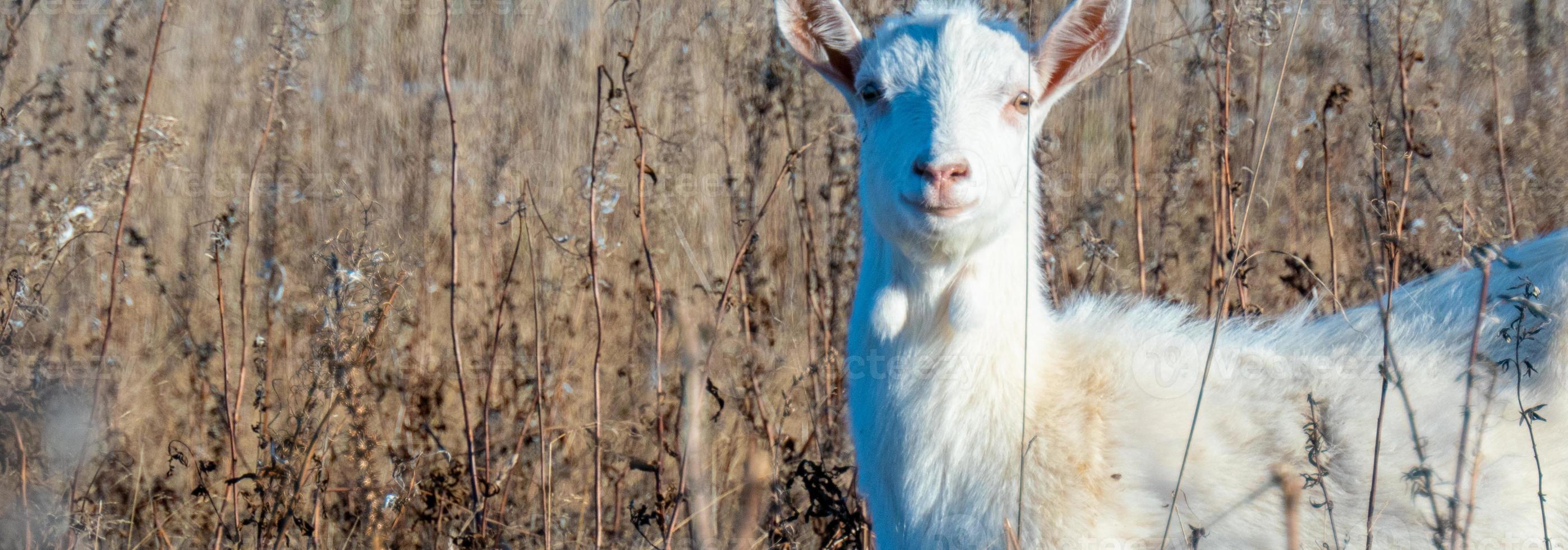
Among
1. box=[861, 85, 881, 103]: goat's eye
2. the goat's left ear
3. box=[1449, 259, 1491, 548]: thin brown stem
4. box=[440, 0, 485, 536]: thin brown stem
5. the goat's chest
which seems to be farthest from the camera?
box=[440, 0, 485, 536]: thin brown stem

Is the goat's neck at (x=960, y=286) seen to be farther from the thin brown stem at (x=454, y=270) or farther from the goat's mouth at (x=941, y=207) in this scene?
the thin brown stem at (x=454, y=270)

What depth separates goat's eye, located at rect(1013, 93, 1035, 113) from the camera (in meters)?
2.81

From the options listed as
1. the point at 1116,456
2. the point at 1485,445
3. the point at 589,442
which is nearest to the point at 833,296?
the point at 589,442

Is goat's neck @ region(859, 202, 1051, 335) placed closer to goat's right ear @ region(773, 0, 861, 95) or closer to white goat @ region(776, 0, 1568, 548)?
white goat @ region(776, 0, 1568, 548)

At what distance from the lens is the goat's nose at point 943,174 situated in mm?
2438

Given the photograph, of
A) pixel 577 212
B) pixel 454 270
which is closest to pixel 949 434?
pixel 454 270

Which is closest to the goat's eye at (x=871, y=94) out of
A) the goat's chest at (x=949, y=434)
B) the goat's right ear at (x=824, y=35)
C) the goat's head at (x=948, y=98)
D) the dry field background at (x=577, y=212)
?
the goat's head at (x=948, y=98)

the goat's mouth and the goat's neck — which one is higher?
the goat's mouth

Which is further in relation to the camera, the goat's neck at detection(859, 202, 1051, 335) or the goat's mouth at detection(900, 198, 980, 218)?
the goat's neck at detection(859, 202, 1051, 335)

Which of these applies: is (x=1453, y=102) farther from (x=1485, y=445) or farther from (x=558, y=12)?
(x=558, y=12)

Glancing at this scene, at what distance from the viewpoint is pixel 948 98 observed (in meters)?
2.72

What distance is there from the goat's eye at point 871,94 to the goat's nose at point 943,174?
1.63ft

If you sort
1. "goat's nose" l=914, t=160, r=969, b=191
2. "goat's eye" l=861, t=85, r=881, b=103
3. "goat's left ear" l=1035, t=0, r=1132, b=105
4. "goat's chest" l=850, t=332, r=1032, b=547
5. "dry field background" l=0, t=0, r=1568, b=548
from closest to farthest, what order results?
"goat's nose" l=914, t=160, r=969, b=191
"goat's chest" l=850, t=332, r=1032, b=547
"goat's left ear" l=1035, t=0, r=1132, b=105
"goat's eye" l=861, t=85, r=881, b=103
"dry field background" l=0, t=0, r=1568, b=548

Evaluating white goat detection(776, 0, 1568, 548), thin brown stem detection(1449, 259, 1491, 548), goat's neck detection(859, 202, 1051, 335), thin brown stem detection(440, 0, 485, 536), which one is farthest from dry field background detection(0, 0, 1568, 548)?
thin brown stem detection(1449, 259, 1491, 548)
